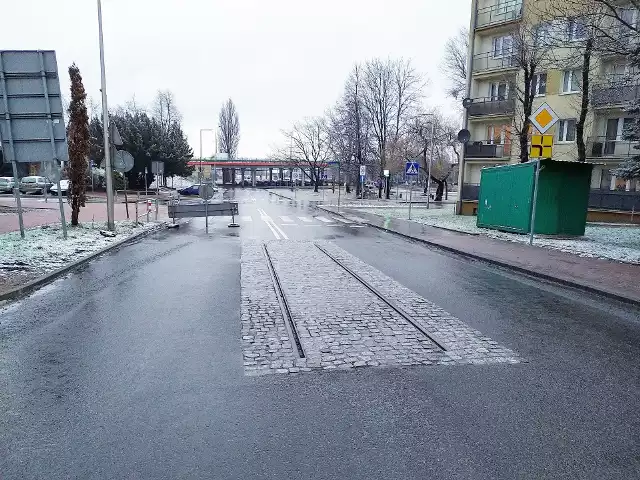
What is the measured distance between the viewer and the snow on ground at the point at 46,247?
31.4 feet

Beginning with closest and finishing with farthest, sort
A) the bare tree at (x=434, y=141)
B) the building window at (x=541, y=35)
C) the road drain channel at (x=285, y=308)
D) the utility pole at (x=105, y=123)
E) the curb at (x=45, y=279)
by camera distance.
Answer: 1. the road drain channel at (x=285, y=308)
2. the curb at (x=45, y=279)
3. the building window at (x=541, y=35)
4. the utility pole at (x=105, y=123)
5. the bare tree at (x=434, y=141)

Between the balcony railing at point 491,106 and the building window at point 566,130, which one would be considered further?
the balcony railing at point 491,106

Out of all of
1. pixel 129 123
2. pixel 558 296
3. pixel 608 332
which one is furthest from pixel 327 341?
pixel 129 123

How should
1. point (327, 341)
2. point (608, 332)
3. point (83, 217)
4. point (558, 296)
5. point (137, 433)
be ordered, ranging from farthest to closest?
point (83, 217)
point (558, 296)
point (608, 332)
point (327, 341)
point (137, 433)

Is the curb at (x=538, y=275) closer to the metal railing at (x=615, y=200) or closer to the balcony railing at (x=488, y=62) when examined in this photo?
the metal railing at (x=615, y=200)

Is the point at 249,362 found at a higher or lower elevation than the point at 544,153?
lower

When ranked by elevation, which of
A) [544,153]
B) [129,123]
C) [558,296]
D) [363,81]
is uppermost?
[363,81]

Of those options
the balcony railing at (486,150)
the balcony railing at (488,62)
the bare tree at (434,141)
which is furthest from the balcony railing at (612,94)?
the bare tree at (434,141)

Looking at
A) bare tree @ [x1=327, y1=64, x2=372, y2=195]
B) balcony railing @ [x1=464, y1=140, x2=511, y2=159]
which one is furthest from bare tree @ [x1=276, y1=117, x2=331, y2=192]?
balcony railing @ [x1=464, y1=140, x2=511, y2=159]

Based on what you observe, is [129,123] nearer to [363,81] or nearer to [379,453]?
[363,81]

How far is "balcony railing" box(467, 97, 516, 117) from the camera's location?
29.3 m

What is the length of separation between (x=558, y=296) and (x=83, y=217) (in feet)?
66.6

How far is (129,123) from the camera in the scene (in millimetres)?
49656

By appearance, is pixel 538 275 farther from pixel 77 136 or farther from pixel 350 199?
pixel 350 199
